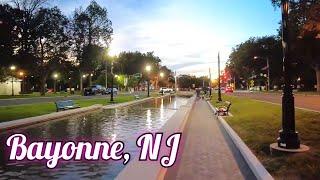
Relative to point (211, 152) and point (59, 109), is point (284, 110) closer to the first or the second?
point (211, 152)

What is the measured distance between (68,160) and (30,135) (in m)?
6.55

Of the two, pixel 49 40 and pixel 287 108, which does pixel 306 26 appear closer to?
pixel 287 108

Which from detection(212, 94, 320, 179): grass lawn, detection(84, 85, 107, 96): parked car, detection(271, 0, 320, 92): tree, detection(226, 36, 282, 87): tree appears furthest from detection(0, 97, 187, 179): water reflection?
detection(226, 36, 282, 87): tree

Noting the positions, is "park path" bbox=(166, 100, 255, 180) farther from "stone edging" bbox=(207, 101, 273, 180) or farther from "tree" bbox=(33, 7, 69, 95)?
"tree" bbox=(33, 7, 69, 95)

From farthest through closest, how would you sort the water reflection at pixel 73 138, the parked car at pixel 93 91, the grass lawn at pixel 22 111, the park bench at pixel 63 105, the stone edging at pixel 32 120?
the parked car at pixel 93 91 → the park bench at pixel 63 105 → the grass lawn at pixel 22 111 → the stone edging at pixel 32 120 → the water reflection at pixel 73 138

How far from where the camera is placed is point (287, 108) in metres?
12.9

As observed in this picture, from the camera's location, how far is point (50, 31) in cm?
7838

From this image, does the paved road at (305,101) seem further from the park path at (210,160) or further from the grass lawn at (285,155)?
the park path at (210,160)

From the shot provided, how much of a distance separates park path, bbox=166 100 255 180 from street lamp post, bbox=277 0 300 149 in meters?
1.35

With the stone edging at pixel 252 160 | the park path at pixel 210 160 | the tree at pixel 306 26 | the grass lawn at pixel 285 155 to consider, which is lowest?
the park path at pixel 210 160

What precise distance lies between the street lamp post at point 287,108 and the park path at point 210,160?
4.42 feet

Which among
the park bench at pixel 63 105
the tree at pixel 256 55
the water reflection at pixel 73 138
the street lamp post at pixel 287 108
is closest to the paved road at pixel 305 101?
the water reflection at pixel 73 138

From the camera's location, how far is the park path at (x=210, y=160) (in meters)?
10.3

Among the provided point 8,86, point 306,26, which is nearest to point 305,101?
point 306,26
